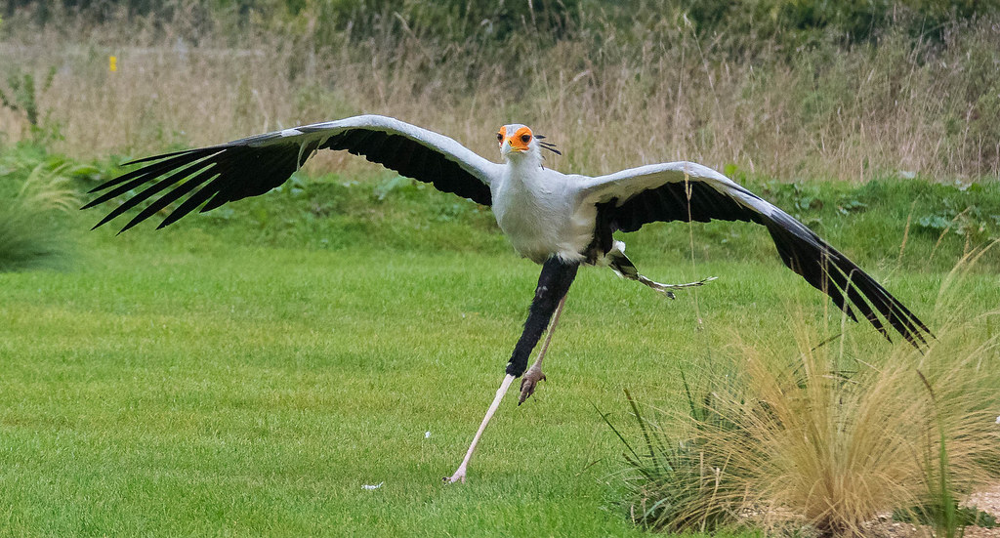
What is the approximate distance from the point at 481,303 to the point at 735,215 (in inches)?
172

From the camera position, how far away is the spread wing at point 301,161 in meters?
5.63

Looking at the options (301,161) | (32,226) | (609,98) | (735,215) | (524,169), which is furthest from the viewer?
(609,98)

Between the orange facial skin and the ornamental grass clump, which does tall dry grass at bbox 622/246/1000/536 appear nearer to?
the orange facial skin

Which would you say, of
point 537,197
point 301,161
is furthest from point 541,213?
point 301,161

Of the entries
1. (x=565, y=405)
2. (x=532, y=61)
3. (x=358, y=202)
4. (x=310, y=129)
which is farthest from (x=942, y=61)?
(x=310, y=129)

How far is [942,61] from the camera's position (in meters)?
13.3

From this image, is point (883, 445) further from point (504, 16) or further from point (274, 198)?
point (504, 16)

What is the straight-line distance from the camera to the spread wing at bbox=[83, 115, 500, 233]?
5.63 meters

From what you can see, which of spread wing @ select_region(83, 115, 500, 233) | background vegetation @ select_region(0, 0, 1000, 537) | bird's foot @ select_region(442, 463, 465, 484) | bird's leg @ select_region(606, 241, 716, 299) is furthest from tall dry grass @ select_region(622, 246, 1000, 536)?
spread wing @ select_region(83, 115, 500, 233)

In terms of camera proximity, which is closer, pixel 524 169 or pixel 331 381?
pixel 524 169

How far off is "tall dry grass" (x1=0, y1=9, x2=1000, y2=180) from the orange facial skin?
7522mm

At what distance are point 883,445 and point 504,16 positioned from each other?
15644 mm

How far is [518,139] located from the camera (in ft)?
17.4

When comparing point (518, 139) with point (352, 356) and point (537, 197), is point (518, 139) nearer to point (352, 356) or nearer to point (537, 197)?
point (537, 197)
